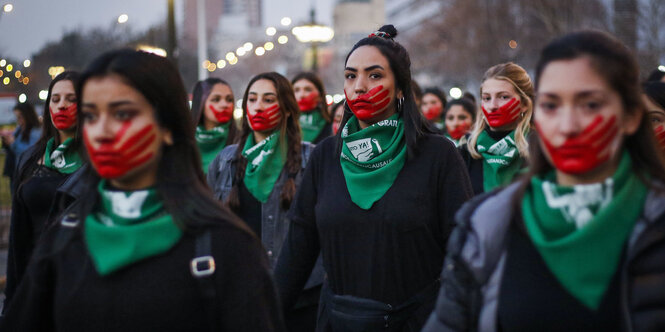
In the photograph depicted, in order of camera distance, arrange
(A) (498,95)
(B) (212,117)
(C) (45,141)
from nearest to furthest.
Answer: (C) (45,141)
(A) (498,95)
(B) (212,117)

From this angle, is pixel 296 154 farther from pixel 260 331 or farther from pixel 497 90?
pixel 260 331

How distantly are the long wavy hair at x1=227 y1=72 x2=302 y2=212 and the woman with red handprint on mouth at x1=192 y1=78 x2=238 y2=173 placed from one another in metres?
1.49

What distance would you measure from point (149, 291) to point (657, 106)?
3904 mm

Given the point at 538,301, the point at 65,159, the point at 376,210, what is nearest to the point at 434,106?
the point at 65,159

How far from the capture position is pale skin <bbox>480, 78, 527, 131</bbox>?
6613 millimetres

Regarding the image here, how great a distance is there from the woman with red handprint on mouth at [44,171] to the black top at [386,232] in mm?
1802

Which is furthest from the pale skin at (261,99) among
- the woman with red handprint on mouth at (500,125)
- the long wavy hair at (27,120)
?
the long wavy hair at (27,120)

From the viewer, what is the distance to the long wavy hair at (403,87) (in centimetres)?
443

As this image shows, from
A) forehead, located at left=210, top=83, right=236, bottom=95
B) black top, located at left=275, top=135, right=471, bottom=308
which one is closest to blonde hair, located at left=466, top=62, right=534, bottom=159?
black top, located at left=275, top=135, right=471, bottom=308

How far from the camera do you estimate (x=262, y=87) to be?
7.06 metres

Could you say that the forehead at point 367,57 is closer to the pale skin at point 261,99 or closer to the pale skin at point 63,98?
the pale skin at point 63,98

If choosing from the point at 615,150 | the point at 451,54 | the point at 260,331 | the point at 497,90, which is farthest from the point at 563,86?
the point at 451,54

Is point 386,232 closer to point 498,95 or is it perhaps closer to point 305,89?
point 498,95

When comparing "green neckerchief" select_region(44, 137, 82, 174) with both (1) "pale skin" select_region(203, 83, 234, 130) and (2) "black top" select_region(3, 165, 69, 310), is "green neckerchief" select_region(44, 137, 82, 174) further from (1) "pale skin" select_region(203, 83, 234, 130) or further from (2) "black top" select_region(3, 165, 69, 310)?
(1) "pale skin" select_region(203, 83, 234, 130)
